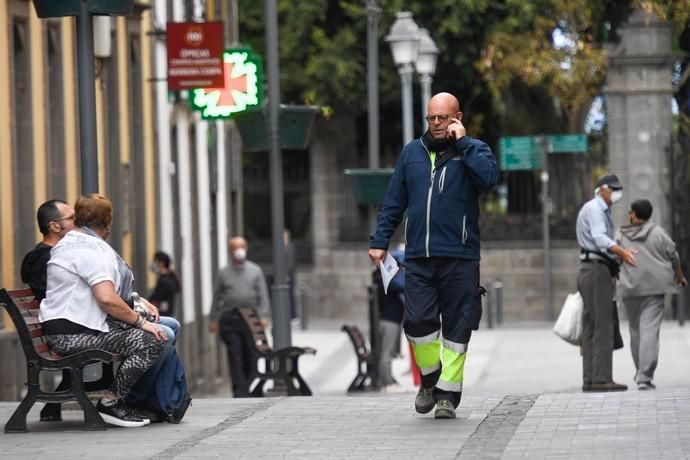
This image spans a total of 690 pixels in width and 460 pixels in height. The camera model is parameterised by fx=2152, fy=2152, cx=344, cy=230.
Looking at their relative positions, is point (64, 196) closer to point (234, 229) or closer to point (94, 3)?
point (94, 3)

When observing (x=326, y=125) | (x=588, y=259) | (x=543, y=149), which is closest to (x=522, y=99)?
(x=326, y=125)

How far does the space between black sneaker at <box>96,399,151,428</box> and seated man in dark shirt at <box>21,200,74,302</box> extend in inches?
39.3

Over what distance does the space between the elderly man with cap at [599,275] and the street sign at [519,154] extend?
17389mm

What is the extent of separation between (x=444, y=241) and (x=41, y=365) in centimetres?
223

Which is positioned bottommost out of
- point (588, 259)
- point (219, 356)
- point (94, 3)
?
point (219, 356)

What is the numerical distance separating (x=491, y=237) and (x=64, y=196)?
16.6 meters

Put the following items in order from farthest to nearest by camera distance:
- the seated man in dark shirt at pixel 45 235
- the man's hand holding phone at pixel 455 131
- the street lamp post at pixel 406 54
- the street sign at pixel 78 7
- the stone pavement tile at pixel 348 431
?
the street lamp post at pixel 406 54, the street sign at pixel 78 7, the seated man in dark shirt at pixel 45 235, the man's hand holding phone at pixel 455 131, the stone pavement tile at pixel 348 431

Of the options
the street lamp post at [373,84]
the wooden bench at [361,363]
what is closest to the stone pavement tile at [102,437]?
the wooden bench at [361,363]

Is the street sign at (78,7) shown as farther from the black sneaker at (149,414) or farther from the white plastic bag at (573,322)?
the white plastic bag at (573,322)

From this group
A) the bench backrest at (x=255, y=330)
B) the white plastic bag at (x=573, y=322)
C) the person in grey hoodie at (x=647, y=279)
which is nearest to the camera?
the white plastic bag at (x=573, y=322)

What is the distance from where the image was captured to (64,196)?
20750 millimetres

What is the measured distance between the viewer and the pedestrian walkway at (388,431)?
9.98 m

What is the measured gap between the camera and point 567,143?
33.3m

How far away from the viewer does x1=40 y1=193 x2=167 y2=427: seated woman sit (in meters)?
11.4
